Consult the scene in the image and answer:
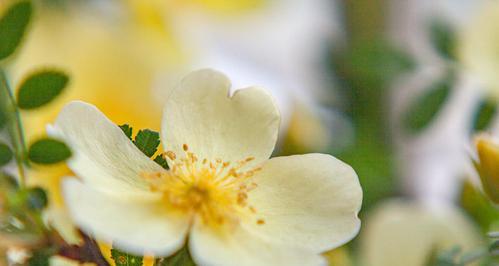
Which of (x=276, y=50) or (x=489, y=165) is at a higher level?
(x=489, y=165)

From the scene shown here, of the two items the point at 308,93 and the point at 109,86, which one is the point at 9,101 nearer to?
the point at 109,86

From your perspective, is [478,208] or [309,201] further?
[478,208]

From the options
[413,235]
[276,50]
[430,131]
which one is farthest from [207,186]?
[276,50]

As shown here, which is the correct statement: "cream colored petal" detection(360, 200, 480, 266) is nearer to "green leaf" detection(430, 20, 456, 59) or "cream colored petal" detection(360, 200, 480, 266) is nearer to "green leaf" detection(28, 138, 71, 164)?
"green leaf" detection(430, 20, 456, 59)

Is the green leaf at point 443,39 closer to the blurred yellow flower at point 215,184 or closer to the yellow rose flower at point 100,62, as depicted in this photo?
the yellow rose flower at point 100,62

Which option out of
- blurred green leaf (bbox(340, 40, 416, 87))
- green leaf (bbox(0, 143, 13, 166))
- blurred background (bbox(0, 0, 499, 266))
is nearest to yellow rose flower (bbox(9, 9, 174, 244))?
blurred background (bbox(0, 0, 499, 266))

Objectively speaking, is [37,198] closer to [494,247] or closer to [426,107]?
[494,247]
